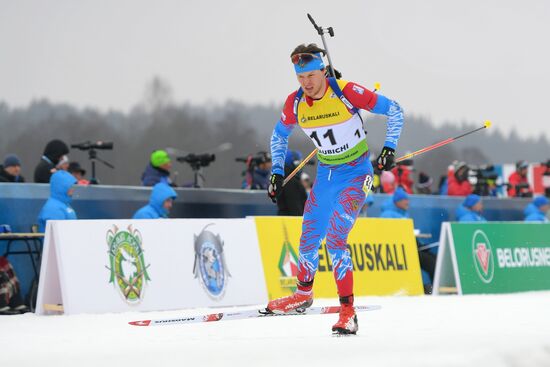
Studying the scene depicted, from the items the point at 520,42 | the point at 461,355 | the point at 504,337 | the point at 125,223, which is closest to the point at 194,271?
the point at 125,223

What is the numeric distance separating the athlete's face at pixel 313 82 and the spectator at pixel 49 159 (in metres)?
5.48

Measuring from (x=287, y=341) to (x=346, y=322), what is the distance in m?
0.72

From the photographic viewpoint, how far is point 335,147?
8305 mm

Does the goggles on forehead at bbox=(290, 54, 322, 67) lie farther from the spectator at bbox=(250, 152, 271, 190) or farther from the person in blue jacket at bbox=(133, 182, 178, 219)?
the spectator at bbox=(250, 152, 271, 190)

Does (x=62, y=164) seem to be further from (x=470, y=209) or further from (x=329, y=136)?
(x=470, y=209)

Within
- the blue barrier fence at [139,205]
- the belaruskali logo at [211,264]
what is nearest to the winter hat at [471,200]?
the blue barrier fence at [139,205]

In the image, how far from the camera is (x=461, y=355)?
6164 millimetres

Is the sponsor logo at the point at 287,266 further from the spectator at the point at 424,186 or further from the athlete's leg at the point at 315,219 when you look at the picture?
the spectator at the point at 424,186

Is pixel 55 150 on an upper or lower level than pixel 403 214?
upper

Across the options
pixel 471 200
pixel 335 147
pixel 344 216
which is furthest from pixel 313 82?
pixel 471 200

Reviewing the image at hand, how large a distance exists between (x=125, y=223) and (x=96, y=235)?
17.5 inches

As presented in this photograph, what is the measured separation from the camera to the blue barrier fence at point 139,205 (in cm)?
1224

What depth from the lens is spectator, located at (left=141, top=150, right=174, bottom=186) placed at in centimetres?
1385

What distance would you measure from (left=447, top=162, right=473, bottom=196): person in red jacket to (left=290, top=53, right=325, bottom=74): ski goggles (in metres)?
11.2
